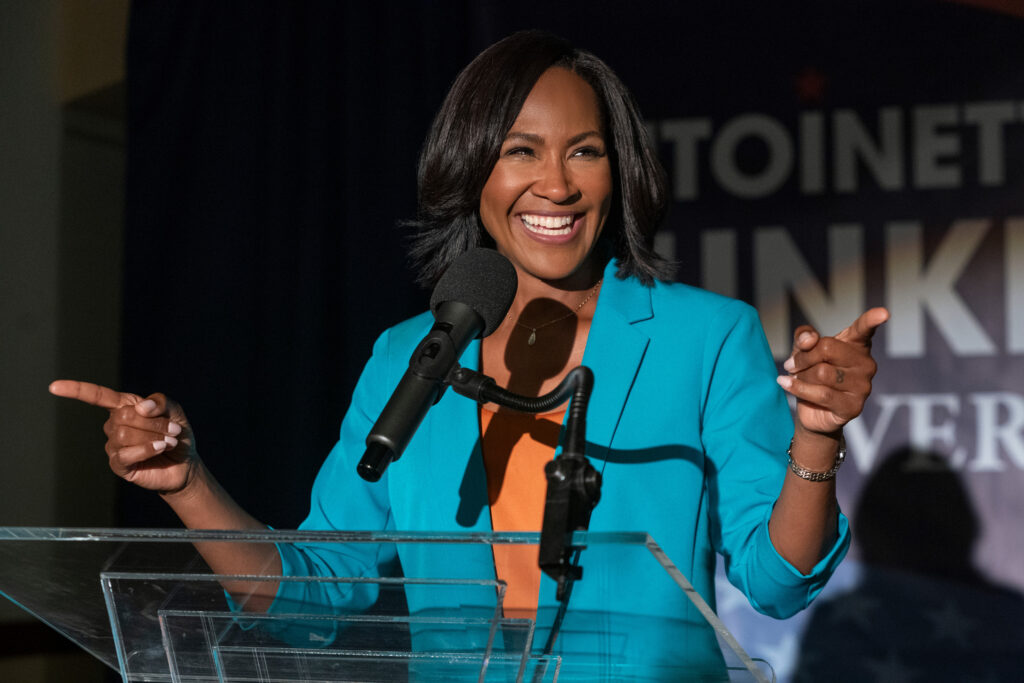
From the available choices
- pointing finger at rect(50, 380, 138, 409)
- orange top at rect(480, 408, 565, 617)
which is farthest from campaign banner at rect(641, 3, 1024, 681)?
pointing finger at rect(50, 380, 138, 409)

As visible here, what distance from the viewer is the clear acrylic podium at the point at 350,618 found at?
91 cm

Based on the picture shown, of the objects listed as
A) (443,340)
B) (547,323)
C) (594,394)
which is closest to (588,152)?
(547,323)

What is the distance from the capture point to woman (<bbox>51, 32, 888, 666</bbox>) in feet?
4.67

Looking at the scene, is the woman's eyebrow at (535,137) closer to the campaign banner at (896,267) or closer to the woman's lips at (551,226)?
the woman's lips at (551,226)

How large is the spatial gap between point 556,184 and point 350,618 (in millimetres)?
925

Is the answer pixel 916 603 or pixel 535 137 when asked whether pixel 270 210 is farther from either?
pixel 916 603

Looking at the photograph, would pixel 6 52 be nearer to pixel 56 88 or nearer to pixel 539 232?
pixel 56 88

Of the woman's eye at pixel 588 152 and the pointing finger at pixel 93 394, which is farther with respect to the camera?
the woman's eye at pixel 588 152

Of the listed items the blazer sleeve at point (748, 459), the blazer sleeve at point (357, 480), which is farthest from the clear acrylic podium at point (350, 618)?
the blazer sleeve at point (357, 480)

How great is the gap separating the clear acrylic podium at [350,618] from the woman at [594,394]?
31 cm

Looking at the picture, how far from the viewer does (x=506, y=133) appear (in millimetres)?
1747

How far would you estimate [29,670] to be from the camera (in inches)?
161

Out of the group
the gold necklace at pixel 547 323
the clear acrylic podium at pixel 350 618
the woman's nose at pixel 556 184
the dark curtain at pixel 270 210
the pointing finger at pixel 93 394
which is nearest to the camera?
the clear acrylic podium at pixel 350 618

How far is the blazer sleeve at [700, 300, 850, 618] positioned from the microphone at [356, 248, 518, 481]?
49 centimetres
